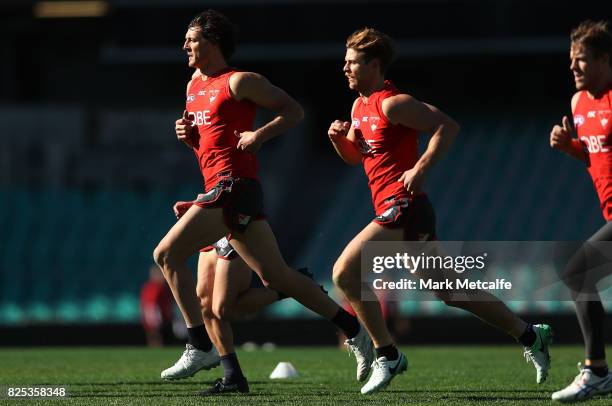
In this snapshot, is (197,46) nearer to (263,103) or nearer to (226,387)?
(263,103)

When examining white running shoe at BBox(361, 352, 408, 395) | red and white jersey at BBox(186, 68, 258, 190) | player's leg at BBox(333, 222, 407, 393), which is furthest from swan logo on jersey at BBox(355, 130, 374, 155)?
white running shoe at BBox(361, 352, 408, 395)

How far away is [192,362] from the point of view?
8.09m

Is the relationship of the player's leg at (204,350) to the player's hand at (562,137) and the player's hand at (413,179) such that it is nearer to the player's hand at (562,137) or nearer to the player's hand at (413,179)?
the player's hand at (413,179)

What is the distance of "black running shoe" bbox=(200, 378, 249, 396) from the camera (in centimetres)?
789

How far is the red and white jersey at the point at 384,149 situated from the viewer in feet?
25.2

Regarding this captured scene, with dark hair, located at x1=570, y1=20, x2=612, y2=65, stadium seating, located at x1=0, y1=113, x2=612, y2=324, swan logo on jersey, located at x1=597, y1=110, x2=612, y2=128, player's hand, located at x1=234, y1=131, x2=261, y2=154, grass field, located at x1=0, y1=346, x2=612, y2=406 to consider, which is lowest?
stadium seating, located at x1=0, y1=113, x2=612, y2=324

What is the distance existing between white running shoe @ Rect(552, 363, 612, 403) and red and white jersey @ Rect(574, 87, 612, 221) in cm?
92

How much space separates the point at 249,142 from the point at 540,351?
7.56 ft

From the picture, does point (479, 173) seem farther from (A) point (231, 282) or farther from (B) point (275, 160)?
(A) point (231, 282)

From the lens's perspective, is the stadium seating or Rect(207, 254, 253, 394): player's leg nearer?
Rect(207, 254, 253, 394): player's leg

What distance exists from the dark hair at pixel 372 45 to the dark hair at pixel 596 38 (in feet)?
4.41

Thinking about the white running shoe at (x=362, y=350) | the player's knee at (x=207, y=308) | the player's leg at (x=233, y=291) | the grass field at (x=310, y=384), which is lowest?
the grass field at (x=310, y=384)

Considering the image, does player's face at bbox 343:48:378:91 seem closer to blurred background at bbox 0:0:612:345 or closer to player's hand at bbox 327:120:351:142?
player's hand at bbox 327:120:351:142

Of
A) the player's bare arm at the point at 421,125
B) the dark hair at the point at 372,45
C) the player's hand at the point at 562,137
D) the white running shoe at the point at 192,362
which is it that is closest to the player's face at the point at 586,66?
the player's hand at the point at 562,137
